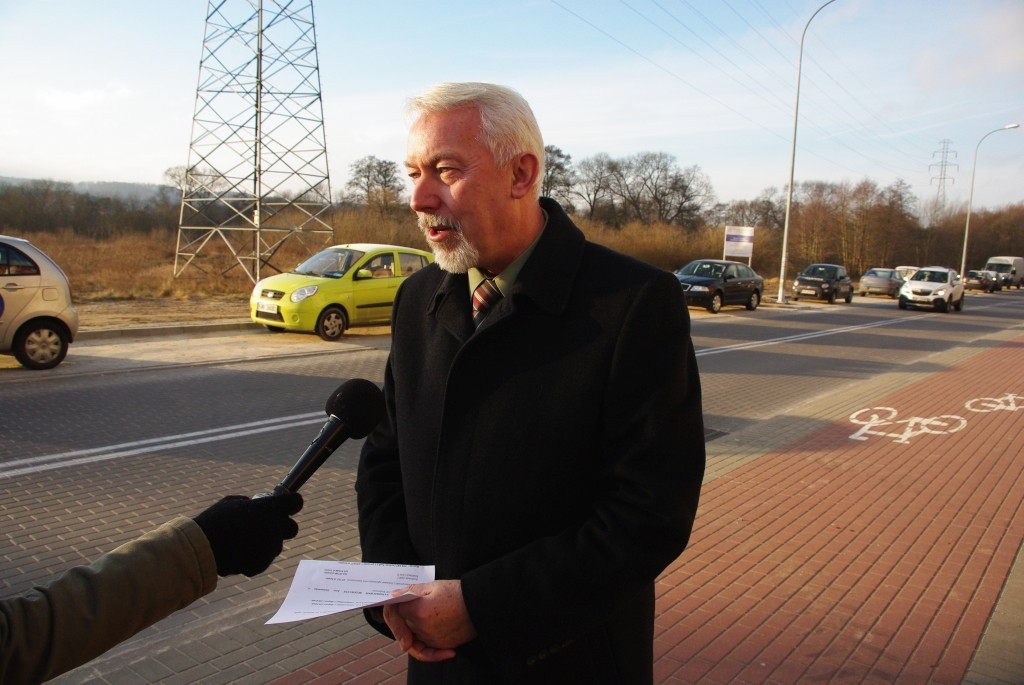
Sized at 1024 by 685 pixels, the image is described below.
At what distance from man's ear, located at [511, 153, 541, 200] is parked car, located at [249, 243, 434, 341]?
509 inches

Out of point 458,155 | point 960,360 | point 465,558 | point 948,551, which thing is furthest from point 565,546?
point 960,360

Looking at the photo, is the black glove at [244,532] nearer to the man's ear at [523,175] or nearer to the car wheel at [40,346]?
the man's ear at [523,175]

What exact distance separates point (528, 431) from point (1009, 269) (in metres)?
74.8

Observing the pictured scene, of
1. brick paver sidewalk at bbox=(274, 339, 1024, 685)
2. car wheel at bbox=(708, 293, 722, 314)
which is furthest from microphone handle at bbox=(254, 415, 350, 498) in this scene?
car wheel at bbox=(708, 293, 722, 314)

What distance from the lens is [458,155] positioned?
1778 mm

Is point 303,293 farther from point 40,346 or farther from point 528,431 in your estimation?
point 528,431

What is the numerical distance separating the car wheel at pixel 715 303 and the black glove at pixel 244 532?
24.6 meters

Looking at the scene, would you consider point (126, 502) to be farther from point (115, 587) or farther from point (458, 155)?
point (458, 155)

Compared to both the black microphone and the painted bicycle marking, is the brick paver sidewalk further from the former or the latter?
the painted bicycle marking

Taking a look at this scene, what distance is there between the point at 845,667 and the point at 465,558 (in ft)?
8.50

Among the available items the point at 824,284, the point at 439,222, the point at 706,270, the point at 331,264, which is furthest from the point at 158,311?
the point at 824,284

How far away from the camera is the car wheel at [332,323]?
15164 mm

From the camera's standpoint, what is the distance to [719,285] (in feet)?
84.1

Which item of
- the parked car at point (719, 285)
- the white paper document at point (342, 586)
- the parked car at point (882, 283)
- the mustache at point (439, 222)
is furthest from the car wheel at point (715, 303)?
the white paper document at point (342, 586)
